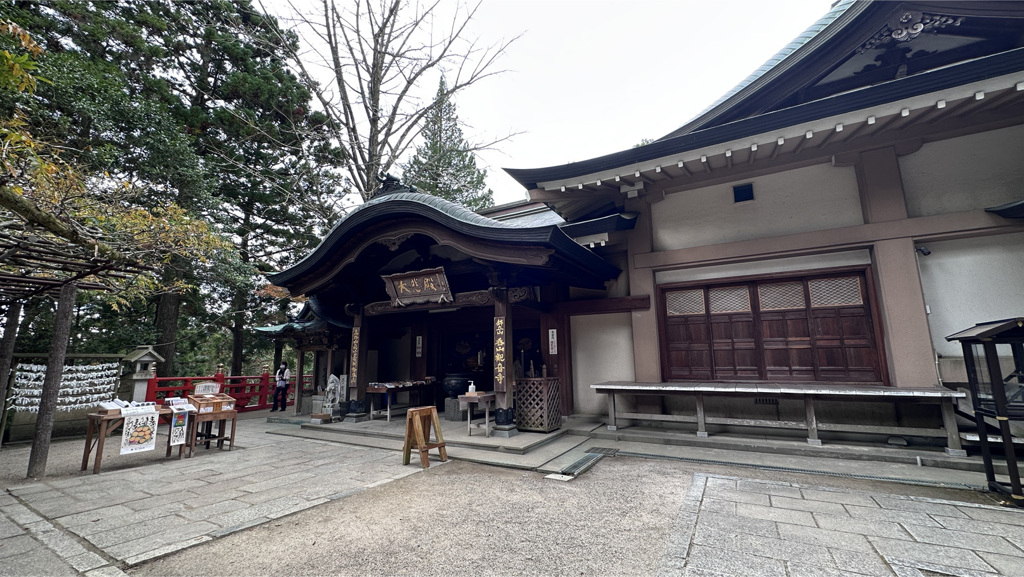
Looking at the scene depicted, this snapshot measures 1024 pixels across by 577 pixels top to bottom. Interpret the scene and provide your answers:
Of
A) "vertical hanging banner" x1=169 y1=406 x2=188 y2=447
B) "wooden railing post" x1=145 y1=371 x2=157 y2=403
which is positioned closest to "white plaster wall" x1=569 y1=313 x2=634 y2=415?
"vertical hanging banner" x1=169 y1=406 x2=188 y2=447

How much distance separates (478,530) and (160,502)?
3405 millimetres

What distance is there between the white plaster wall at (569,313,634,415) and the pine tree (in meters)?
10.6

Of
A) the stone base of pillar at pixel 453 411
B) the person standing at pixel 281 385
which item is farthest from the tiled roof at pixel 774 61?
the person standing at pixel 281 385

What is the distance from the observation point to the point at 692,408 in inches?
266

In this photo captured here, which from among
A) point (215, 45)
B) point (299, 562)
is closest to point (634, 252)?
point (299, 562)

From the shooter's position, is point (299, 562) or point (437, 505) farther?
point (437, 505)

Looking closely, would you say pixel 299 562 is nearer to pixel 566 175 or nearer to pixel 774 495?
pixel 774 495

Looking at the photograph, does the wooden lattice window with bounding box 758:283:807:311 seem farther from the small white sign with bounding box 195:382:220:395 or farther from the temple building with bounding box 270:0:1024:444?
the small white sign with bounding box 195:382:220:395

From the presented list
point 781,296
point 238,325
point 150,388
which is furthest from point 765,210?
point 238,325

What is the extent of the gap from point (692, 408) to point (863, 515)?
3380 mm

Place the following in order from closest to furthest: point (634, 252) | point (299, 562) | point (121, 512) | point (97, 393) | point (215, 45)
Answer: point (299, 562)
point (121, 512)
point (634, 252)
point (97, 393)
point (215, 45)

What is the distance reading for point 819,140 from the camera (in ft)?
18.8

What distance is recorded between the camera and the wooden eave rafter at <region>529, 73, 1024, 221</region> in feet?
15.7

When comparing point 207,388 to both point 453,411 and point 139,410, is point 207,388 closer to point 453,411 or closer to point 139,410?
point 139,410
